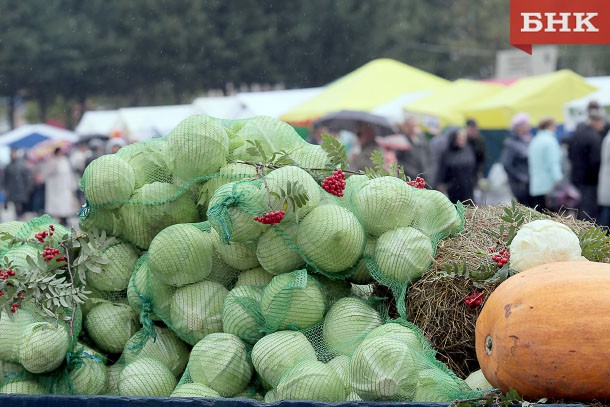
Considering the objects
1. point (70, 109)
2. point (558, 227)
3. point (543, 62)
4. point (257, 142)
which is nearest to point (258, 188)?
point (257, 142)

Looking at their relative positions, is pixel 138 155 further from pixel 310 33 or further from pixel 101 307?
pixel 310 33

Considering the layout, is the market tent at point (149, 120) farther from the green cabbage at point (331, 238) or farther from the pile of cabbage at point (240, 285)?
the green cabbage at point (331, 238)

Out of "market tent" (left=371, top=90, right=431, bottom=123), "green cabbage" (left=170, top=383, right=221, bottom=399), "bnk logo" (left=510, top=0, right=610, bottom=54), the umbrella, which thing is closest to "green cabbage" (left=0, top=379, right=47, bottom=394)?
"green cabbage" (left=170, top=383, right=221, bottom=399)

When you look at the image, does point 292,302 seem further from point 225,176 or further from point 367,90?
point 367,90

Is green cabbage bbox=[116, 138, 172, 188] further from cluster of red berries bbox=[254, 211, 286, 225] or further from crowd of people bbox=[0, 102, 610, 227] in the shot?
crowd of people bbox=[0, 102, 610, 227]

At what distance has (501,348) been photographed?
3320 millimetres

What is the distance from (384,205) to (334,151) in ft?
1.69

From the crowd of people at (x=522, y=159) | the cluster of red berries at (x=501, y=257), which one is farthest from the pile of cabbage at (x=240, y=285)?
the crowd of people at (x=522, y=159)

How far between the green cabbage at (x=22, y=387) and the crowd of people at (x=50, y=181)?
11627mm

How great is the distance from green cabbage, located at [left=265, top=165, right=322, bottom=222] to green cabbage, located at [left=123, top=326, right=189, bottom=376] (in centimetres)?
80

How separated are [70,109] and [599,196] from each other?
52350 mm

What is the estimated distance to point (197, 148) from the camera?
14.3ft

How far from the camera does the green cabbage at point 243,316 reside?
158 inches

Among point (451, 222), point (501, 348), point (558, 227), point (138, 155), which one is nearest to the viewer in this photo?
point (501, 348)
